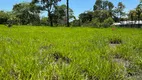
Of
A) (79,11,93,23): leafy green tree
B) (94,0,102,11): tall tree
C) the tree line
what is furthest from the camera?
(94,0,102,11): tall tree

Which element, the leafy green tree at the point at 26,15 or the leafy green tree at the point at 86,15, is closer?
the leafy green tree at the point at 26,15

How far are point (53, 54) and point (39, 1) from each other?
1732 inches

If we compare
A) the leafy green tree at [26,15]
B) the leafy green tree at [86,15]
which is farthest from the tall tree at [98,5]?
the leafy green tree at [26,15]

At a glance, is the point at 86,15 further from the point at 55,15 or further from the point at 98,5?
the point at 55,15

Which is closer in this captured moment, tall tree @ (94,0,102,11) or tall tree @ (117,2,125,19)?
tall tree @ (117,2,125,19)

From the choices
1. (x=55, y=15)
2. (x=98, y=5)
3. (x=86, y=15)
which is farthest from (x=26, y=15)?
(x=98, y=5)

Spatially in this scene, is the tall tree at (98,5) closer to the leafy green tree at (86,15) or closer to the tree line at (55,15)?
the tree line at (55,15)

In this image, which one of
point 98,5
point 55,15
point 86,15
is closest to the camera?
point 55,15

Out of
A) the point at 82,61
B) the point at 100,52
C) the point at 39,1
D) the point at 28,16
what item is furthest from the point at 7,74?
the point at 28,16

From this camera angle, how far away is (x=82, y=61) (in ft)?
11.4

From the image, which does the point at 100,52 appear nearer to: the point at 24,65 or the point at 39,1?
the point at 24,65

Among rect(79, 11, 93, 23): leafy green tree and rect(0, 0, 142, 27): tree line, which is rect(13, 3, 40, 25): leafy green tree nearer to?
rect(0, 0, 142, 27): tree line

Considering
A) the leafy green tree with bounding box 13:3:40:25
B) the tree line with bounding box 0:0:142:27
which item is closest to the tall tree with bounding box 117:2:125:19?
the tree line with bounding box 0:0:142:27

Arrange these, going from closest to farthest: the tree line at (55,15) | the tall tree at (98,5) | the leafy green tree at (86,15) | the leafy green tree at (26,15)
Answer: the tree line at (55,15) → the leafy green tree at (26,15) → the leafy green tree at (86,15) → the tall tree at (98,5)
